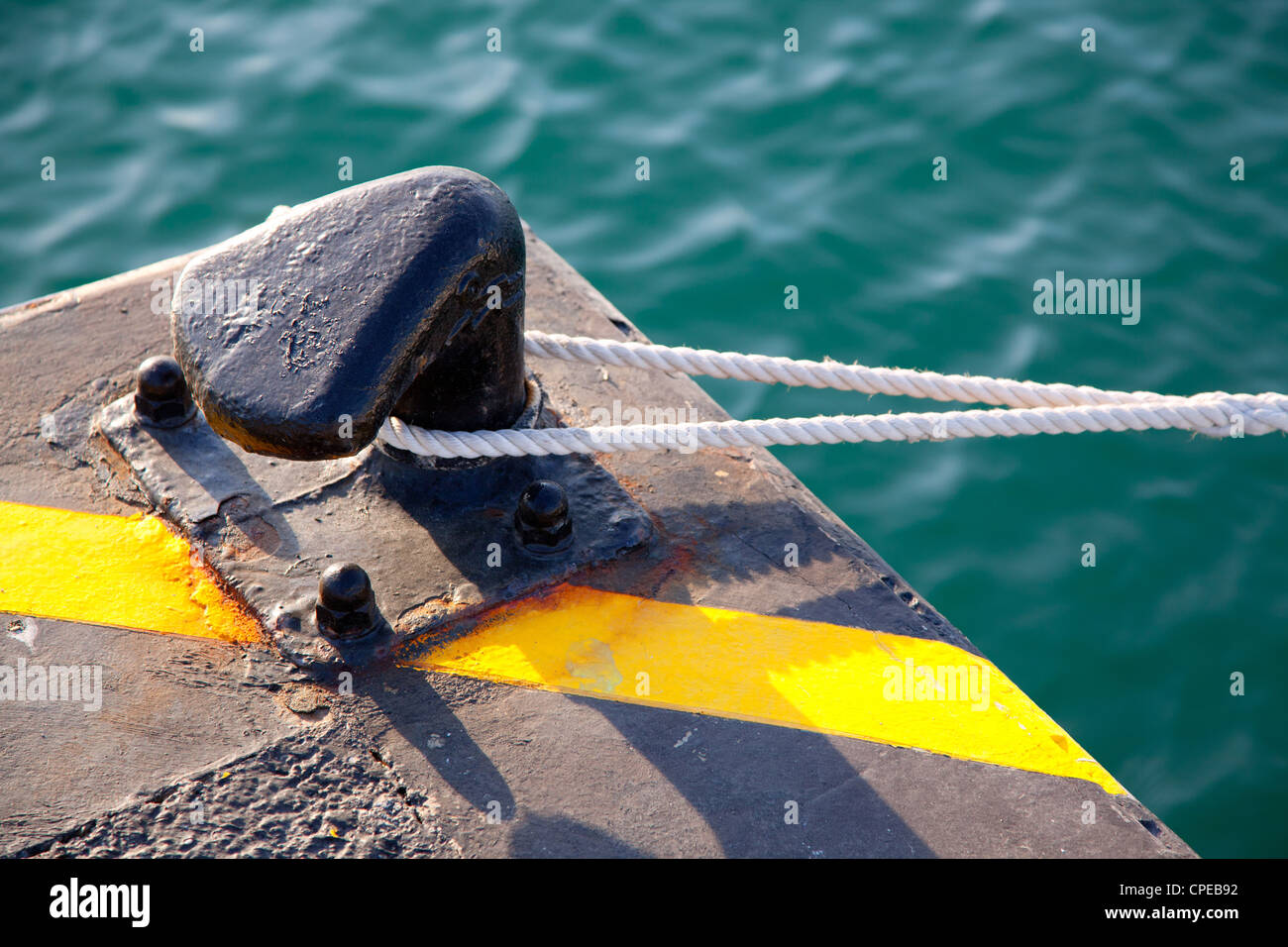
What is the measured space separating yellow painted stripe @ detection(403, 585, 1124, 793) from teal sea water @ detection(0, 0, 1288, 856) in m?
1.40

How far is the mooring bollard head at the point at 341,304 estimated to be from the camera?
67.2 inches

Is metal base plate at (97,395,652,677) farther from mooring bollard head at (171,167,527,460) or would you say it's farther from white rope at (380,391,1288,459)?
mooring bollard head at (171,167,527,460)

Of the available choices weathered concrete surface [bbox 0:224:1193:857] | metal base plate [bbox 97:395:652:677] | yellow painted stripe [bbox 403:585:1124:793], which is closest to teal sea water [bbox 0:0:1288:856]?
yellow painted stripe [bbox 403:585:1124:793]

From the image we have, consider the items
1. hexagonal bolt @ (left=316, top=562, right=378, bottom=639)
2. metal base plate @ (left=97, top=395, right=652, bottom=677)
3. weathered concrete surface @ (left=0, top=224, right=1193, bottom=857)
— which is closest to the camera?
weathered concrete surface @ (left=0, top=224, right=1193, bottom=857)

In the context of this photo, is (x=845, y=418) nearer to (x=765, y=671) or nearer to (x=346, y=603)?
(x=765, y=671)

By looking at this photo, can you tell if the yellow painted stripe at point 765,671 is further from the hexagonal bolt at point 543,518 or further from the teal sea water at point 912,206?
the teal sea water at point 912,206

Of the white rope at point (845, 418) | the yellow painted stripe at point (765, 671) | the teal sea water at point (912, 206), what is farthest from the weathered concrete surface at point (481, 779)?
the teal sea water at point (912, 206)

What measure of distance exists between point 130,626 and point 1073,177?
152 inches

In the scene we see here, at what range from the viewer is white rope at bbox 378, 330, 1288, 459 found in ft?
7.06

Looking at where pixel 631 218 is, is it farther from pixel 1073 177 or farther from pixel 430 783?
pixel 430 783

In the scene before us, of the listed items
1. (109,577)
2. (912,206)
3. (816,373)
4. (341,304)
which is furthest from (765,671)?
(912,206)

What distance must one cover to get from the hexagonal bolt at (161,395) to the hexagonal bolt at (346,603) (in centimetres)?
58

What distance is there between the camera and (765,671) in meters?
2.10

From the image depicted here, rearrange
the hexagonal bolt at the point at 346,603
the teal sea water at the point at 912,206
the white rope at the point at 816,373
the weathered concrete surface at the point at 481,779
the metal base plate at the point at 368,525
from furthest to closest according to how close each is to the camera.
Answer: the teal sea water at the point at 912,206 < the white rope at the point at 816,373 < the metal base plate at the point at 368,525 < the hexagonal bolt at the point at 346,603 < the weathered concrete surface at the point at 481,779
